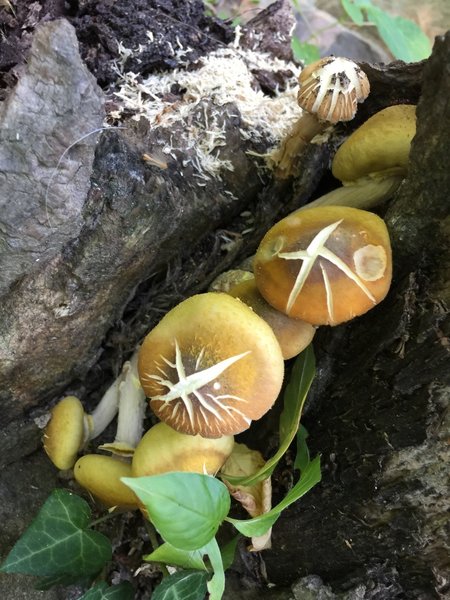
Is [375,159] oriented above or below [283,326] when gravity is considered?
above

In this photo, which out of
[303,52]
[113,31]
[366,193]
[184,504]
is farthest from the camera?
[303,52]

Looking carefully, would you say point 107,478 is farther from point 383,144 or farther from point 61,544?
point 383,144

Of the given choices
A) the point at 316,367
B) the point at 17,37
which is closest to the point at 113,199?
the point at 17,37

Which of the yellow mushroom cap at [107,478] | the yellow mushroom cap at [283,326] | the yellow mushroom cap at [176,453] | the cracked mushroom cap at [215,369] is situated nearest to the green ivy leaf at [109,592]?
the yellow mushroom cap at [107,478]

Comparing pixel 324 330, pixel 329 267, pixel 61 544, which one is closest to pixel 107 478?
pixel 61 544

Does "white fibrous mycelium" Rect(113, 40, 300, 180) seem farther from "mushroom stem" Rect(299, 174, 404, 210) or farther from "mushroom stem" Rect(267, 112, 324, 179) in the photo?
"mushroom stem" Rect(299, 174, 404, 210)

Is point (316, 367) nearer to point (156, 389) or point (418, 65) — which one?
point (156, 389)
